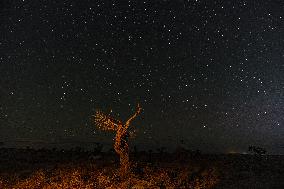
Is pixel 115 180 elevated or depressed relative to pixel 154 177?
depressed

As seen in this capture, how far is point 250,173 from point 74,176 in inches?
493

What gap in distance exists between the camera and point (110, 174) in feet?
89.2

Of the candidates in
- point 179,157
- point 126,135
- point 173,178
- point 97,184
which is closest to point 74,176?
point 97,184

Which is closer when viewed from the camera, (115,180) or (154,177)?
(115,180)

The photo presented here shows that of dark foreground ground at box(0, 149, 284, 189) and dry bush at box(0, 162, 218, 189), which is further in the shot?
dark foreground ground at box(0, 149, 284, 189)

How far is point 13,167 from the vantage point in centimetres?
3397

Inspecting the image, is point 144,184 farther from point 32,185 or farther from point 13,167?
point 13,167

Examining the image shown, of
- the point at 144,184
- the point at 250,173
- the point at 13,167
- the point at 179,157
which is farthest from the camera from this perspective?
the point at 179,157

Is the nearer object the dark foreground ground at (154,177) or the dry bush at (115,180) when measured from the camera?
the dry bush at (115,180)

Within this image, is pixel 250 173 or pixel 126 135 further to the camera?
pixel 250 173

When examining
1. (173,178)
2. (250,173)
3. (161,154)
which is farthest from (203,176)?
(161,154)

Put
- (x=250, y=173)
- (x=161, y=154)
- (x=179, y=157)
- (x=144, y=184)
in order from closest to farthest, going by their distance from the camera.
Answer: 1. (x=144, y=184)
2. (x=250, y=173)
3. (x=179, y=157)
4. (x=161, y=154)

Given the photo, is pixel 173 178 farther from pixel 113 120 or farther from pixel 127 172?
pixel 113 120

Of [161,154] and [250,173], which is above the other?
[161,154]
